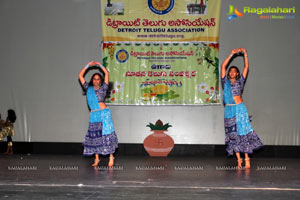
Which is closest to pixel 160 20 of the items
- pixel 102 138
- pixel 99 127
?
pixel 99 127

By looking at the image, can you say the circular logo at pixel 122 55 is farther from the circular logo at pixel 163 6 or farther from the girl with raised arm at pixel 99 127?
the girl with raised arm at pixel 99 127

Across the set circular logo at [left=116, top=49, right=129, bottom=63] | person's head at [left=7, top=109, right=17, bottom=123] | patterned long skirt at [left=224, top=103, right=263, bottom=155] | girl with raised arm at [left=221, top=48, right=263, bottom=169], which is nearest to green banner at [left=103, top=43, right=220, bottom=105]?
circular logo at [left=116, top=49, right=129, bottom=63]

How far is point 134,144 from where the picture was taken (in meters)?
6.63

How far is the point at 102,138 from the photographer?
5164 mm

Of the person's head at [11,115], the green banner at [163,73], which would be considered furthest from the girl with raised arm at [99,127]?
the person's head at [11,115]

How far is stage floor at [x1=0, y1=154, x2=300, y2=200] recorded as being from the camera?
3322mm

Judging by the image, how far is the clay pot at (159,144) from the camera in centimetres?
648

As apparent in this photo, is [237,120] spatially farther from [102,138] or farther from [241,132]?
[102,138]

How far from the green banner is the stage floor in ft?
3.47

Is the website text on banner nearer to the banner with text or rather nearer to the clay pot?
the banner with text

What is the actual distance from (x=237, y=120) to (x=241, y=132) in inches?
6.7

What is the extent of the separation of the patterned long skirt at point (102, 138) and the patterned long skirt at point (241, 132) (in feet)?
5.42

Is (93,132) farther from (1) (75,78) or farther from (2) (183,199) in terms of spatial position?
(2) (183,199)

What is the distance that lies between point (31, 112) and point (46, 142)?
0.61 meters
